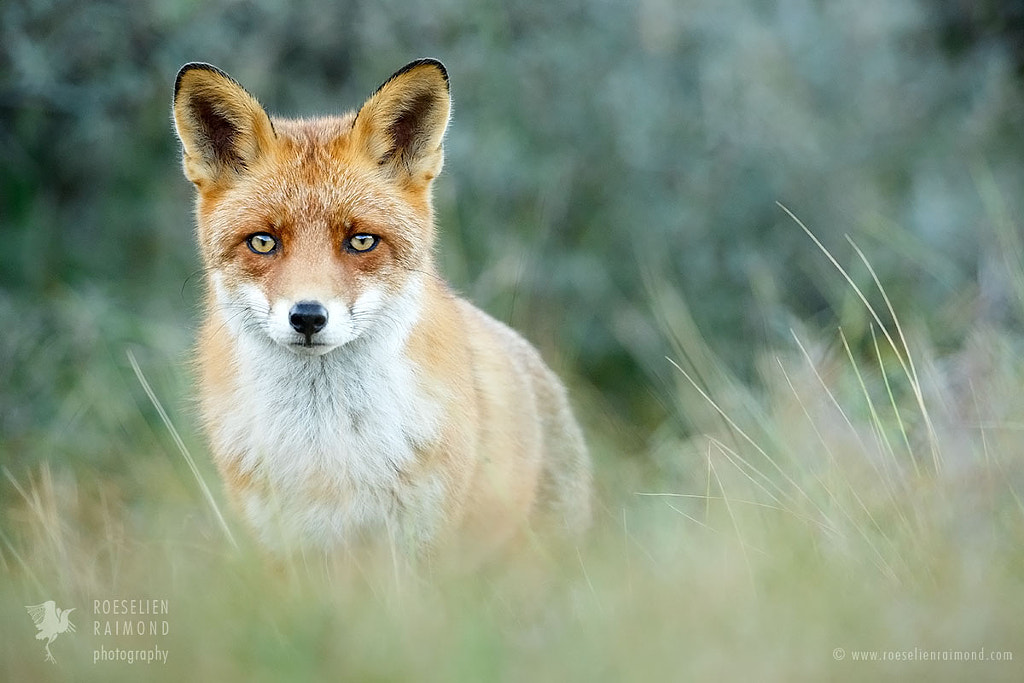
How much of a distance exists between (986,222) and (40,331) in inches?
257

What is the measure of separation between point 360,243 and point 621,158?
451 cm

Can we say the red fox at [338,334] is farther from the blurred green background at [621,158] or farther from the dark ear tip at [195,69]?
the blurred green background at [621,158]

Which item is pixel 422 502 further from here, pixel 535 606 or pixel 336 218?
pixel 336 218

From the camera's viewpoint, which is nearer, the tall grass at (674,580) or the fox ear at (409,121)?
the tall grass at (674,580)

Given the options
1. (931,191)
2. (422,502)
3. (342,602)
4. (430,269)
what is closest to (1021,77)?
(931,191)

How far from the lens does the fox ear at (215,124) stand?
4.05 m

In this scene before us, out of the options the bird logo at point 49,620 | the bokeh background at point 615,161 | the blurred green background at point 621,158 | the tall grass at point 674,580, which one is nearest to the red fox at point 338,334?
the tall grass at point 674,580

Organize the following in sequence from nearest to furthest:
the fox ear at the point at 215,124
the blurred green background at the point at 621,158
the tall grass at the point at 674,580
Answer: the tall grass at the point at 674,580 → the fox ear at the point at 215,124 → the blurred green background at the point at 621,158

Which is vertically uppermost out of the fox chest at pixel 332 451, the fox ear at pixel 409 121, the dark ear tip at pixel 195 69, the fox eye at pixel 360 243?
the dark ear tip at pixel 195 69

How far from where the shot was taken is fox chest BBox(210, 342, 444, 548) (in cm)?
390

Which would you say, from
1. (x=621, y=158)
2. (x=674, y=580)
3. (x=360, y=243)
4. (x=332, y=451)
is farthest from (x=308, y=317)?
(x=621, y=158)

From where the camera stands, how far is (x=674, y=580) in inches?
127

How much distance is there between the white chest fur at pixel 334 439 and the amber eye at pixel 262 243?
0.33 m

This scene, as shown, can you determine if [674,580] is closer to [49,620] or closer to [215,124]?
[49,620]
